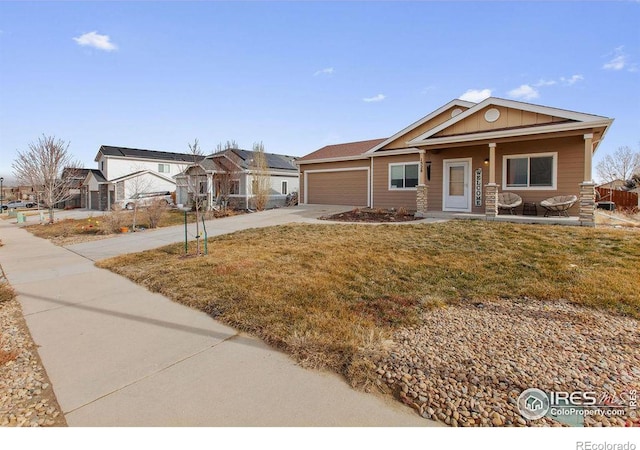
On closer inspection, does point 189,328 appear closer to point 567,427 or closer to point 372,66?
point 567,427

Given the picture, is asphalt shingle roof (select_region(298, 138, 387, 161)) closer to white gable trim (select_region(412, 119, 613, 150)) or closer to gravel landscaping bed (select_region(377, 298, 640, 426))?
white gable trim (select_region(412, 119, 613, 150))

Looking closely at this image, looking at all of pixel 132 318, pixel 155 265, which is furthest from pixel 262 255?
pixel 132 318

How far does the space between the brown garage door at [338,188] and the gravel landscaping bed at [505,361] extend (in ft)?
45.6

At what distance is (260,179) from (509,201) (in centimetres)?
1436

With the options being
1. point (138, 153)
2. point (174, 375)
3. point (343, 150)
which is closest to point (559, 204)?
point (343, 150)

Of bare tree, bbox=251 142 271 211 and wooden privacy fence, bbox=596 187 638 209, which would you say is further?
wooden privacy fence, bbox=596 187 638 209

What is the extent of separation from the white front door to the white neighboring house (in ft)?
79.8

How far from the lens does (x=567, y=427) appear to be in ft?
7.29

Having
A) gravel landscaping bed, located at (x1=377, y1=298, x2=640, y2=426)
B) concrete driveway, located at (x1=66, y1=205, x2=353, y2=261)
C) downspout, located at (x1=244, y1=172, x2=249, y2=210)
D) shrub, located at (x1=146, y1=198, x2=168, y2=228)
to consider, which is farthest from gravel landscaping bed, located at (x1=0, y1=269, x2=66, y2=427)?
downspout, located at (x1=244, y1=172, x2=249, y2=210)

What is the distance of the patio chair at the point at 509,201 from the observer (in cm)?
1199

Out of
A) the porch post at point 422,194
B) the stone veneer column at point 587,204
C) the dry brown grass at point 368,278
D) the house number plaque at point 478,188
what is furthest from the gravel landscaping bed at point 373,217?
the stone veneer column at point 587,204

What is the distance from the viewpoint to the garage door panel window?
1563 centimetres

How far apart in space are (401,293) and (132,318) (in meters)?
3.83

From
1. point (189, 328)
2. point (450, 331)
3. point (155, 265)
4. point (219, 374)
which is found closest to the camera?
point (219, 374)
